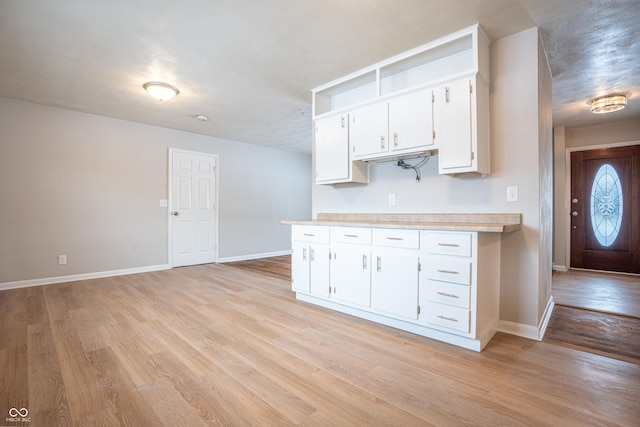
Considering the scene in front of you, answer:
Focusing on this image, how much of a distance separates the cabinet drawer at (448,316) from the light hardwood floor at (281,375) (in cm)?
17

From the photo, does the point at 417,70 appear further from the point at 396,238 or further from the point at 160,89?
the point at 160,89

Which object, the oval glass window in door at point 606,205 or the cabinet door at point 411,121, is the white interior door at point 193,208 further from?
the oval glass window in door at point 606,205

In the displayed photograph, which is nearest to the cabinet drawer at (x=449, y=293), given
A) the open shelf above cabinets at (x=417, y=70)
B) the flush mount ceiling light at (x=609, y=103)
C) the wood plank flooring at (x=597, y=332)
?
the wood plank flooring at (x=597, y=332)

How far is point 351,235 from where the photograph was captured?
2.84 metres

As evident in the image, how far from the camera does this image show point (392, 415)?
1475 millimetres

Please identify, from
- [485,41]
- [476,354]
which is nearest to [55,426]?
[476,354]

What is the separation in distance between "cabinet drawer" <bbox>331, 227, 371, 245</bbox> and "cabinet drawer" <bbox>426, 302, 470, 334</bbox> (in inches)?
29.7

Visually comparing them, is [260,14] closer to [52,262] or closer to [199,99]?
[199,99]

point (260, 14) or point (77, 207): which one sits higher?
point (260, 14)

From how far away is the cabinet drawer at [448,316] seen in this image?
7.04 ft

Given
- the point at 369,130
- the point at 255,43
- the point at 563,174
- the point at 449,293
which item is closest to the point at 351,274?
the point at 449,293

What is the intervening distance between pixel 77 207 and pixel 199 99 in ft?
8.08

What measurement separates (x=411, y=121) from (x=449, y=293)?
154 centimetres

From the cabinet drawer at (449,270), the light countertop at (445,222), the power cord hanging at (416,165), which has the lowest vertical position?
the cabinet drawer at (449,270)
